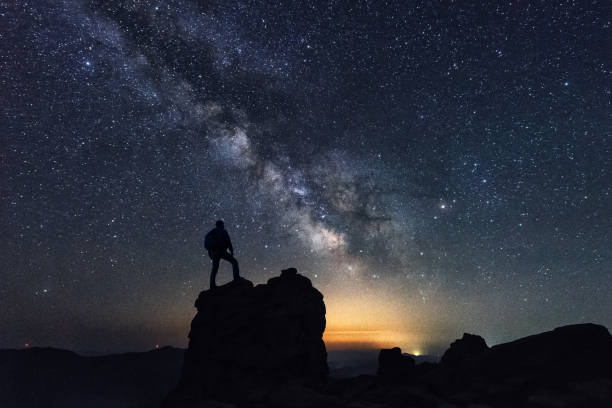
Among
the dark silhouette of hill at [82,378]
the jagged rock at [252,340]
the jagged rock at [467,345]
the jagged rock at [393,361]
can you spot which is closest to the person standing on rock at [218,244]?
the jagged rock at [252,340]

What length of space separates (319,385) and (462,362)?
627 cm

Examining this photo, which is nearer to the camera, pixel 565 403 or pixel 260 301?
pixel 565 403

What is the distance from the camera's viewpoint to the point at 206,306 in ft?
66.1

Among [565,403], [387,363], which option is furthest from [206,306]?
[565,403]

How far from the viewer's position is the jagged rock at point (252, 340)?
16703 mm

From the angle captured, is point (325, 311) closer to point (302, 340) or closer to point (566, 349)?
point (302, 340)

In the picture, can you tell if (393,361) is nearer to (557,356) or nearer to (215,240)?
(557,356)

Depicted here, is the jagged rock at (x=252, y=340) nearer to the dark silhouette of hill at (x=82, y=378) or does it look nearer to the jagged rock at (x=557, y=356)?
the jagged rock at (x=557, y=356)

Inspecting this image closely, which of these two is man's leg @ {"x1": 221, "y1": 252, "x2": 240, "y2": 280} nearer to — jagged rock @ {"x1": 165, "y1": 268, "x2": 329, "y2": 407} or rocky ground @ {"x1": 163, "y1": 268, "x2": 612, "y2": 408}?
jagged rock @ {"x1": 165, "y1": 268, "x2": 329, "y2": 407}

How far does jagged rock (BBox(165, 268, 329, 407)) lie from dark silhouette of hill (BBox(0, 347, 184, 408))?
5068 inches

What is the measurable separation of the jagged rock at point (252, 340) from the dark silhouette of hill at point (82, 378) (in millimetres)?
128720

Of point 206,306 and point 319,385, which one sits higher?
point 206,306

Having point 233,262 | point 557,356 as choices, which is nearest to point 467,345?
point 557,356

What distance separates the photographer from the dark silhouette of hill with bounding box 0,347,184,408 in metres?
128
